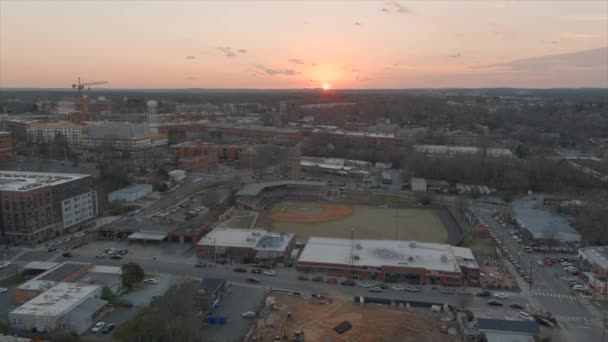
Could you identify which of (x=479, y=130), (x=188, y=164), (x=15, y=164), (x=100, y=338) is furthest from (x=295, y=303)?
(x=479, y=130)

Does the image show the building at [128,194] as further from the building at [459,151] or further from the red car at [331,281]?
the building at [459,151]

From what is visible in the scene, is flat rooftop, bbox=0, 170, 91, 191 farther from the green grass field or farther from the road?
the road

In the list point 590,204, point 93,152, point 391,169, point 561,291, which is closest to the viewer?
point 561,291

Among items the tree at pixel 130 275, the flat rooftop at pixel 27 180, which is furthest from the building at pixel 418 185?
the flat rooftop at pixel 27 180

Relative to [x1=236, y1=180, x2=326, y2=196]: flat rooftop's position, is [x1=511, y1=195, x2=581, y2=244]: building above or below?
below

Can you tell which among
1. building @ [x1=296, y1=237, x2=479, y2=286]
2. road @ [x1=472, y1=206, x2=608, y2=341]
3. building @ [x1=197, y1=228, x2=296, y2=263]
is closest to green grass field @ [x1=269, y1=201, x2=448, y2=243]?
building @ [x1=197, y1=228, x2=296, y2=263]

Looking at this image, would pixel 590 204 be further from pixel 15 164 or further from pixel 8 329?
pixel 15 164
